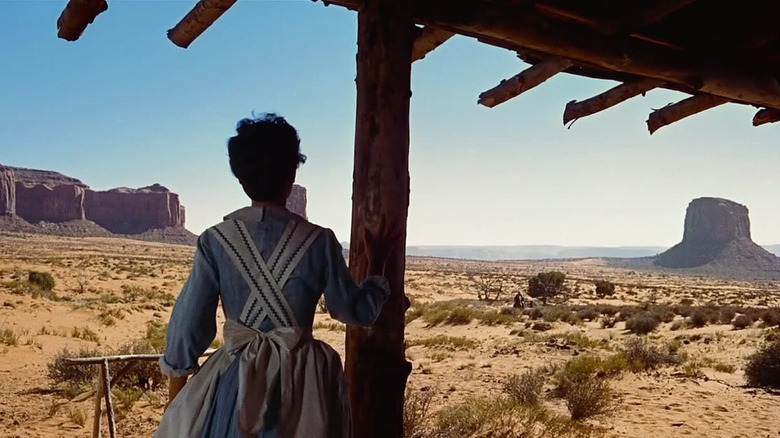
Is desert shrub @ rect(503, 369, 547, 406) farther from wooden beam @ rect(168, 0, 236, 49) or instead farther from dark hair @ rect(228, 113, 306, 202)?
dark hair @ rect(228, 113, 306, 202)

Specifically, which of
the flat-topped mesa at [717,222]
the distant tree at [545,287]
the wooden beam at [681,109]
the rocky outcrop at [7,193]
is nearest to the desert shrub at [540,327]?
the distant tree at [545,287]

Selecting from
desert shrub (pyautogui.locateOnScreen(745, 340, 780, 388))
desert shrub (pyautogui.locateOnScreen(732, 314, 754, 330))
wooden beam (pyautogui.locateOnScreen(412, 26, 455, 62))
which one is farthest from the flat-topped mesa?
wooden beam (pyautogui.locateOnScreen(412, 26, 455, 62))

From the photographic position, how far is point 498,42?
2865 mm

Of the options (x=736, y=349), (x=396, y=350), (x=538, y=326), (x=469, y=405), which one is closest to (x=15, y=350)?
(x=469, y=405)

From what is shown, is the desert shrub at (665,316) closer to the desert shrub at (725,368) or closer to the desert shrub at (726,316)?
the desert shrub at (726,316)

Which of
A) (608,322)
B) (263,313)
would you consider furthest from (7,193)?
(263,313)

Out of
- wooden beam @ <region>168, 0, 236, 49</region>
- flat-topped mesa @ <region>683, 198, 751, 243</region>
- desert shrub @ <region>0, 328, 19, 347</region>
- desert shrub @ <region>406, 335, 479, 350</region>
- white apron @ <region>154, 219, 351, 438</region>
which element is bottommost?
desert shrub @ <region>406, 335, 479, 350</region>

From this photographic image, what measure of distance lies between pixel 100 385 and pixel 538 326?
13416 millimetres

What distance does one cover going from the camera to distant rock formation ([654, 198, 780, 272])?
95562 millimetres

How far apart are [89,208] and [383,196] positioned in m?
111

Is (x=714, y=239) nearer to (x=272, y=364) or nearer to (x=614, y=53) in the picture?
(x=614, y=53)

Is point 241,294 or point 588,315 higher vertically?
point 241,294

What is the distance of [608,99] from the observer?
378cm

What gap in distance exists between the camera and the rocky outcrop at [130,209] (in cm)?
10094
